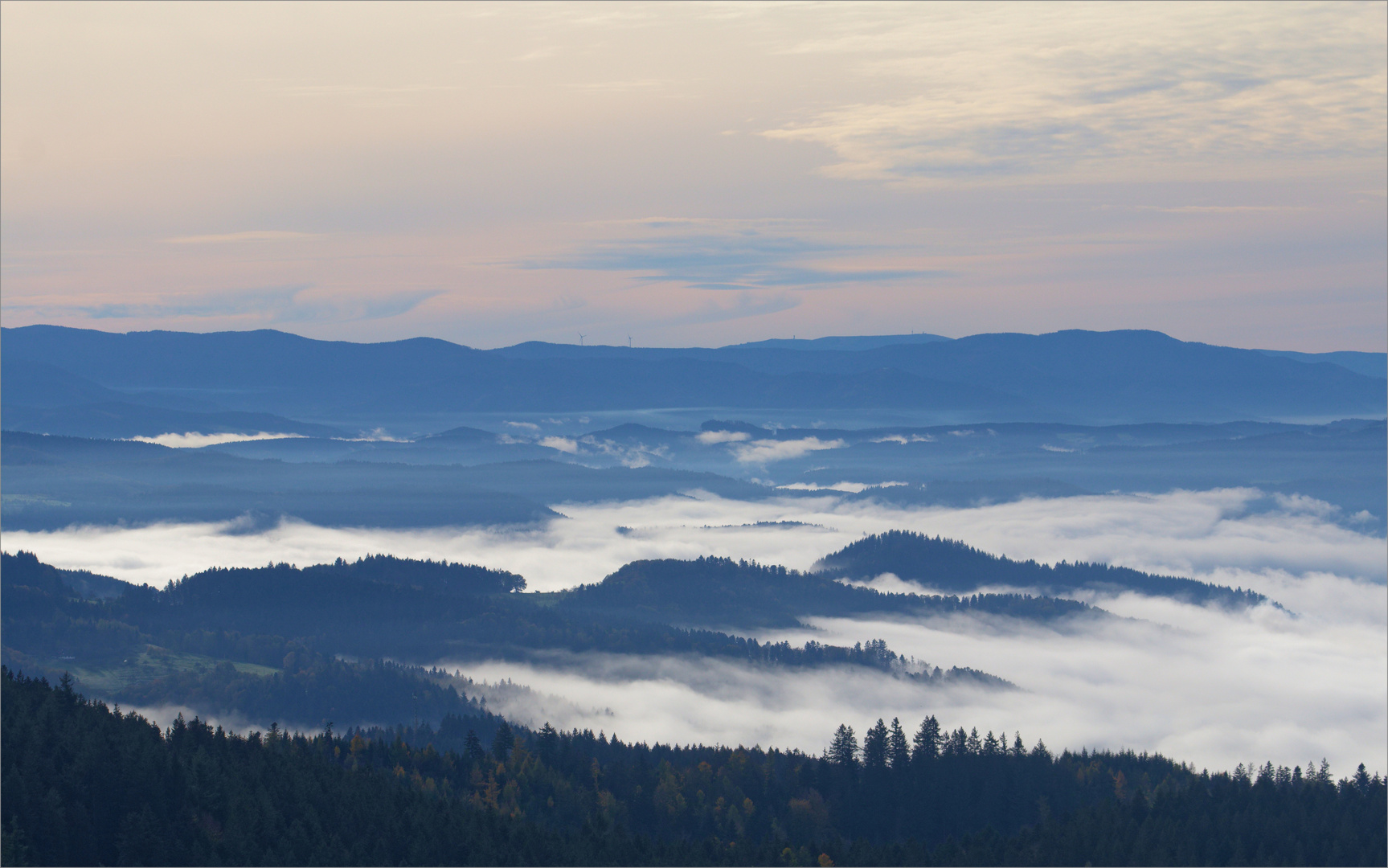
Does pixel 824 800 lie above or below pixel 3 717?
below

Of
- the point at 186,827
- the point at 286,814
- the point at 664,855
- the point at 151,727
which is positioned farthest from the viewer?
the point at 664,855

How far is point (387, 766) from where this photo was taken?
146875 millimetres

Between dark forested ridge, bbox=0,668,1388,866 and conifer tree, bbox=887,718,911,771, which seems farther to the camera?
conifer tree, bbox=887,718,911,771

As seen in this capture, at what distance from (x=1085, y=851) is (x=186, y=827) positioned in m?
86.8

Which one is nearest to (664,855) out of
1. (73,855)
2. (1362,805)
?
(73,855)

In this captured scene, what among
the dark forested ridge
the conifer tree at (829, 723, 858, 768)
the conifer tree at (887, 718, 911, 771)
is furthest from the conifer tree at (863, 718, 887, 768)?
the conifer tree at (829, 723, 858, 768)

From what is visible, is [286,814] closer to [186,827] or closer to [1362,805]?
[186,827]

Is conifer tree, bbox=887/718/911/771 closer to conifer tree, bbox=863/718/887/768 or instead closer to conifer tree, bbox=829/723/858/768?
conifer tree, bbox=863/718/887/768

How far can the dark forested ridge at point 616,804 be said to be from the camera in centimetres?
9706

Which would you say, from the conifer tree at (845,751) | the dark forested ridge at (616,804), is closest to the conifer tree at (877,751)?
the dark forested ridge at (616,804)

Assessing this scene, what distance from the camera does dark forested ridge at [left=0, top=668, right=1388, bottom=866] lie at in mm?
97062

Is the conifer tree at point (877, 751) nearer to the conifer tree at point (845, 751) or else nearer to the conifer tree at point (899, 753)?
the conifer tree at point (899, 753)

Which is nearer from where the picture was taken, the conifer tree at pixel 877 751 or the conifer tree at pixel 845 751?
the conifer tree at pixel 877 751

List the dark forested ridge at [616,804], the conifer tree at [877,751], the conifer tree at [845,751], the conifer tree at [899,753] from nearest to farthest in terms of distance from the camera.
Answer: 1. the dark forested ridge at [616,804]
2. the conifer tree at [899,753]
3. the conifer tree at [877,751]
4. the conifer tree at [845,751]
